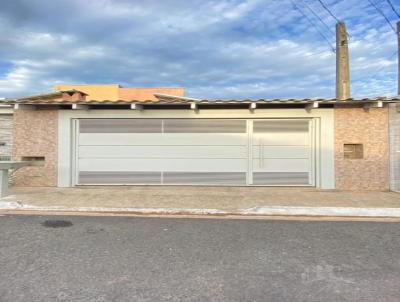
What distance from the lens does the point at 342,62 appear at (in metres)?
14.3

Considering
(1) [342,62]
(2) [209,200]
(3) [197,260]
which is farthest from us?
(1) [342,62]

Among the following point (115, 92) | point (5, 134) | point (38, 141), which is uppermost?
point (115, 92)

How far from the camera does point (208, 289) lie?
3.59 meters

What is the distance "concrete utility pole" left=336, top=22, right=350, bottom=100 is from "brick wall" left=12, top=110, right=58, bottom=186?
1086 cm

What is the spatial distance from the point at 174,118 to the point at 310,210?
516 cm

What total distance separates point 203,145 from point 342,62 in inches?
296

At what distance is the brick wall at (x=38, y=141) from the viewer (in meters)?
10.7

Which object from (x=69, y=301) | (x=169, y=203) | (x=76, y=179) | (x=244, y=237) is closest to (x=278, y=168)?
(x=169, y=203)

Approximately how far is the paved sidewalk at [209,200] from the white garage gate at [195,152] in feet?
1.48

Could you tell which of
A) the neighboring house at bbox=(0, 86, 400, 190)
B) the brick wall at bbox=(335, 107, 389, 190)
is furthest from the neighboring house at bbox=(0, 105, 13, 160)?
the brick wall at bbox=(335, 107, 389, 190)

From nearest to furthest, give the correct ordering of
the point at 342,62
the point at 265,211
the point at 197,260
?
the point at 197,260 → the point at 265,211 → the point at 342,62

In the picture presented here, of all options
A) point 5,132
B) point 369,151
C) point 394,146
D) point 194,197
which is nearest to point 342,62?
point 394,146

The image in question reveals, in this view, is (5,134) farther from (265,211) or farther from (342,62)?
(342,62)

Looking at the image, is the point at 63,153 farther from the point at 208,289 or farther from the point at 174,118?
the point at 208,289
